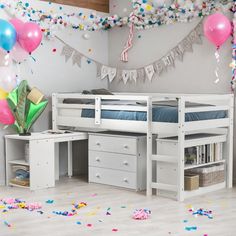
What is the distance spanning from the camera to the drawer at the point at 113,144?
4.59 meters

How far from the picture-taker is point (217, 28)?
15.1 ft

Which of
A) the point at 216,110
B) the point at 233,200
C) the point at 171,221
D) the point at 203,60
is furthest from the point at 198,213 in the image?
the point at 203,60

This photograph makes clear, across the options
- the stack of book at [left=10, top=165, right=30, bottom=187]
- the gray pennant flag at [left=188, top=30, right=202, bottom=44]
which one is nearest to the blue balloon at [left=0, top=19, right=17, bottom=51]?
the stack of book at [left=10, top=165, right=30, bottom=187]

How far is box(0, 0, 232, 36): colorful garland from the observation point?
5.00 meters

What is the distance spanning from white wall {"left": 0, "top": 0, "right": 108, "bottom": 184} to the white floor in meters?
0.95

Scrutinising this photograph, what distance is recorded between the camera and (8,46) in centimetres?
451

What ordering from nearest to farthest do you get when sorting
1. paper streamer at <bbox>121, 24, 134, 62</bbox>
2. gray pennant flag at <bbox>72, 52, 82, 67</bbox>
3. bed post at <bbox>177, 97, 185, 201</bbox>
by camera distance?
bed post at <bbox>177, 97, 185, 201</bbox> → gray pennant flag at <bbox>72, 52, 82, 67</bbox> → paper streamer at <bbox>121, 24, 134, 62</bbox>

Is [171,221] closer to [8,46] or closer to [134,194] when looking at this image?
[134,194]

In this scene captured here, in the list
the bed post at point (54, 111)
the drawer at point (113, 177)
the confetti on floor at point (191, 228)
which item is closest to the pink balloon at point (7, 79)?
the bed post at point (54, 111)

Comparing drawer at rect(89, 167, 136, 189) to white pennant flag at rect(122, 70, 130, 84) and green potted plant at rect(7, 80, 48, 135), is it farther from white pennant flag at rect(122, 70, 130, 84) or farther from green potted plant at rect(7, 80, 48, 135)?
white pennant flag at rect(122, 70, 130, 84)

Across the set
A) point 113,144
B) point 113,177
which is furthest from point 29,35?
point 113,177

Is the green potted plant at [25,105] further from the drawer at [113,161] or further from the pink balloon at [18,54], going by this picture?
the drawer at [113,161]

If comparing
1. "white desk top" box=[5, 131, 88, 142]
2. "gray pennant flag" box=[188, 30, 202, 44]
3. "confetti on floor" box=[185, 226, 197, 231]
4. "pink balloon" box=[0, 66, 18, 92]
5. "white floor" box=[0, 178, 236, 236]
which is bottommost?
"white floor" box=[0, 178, 236, 236]

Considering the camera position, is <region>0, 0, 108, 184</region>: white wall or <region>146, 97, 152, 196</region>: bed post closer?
<region>146, 97, 152, 196</region>: bed post
